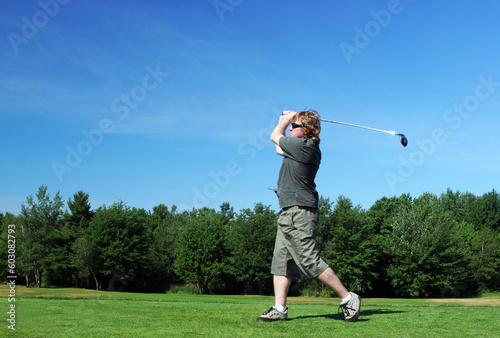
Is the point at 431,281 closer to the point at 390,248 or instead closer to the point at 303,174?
the point at 390,248

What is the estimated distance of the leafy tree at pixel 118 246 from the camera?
57.9 meters

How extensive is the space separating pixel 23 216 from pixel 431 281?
50.6 meters

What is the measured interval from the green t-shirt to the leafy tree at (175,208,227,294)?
56.5 m

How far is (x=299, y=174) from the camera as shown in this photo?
5.84 meters

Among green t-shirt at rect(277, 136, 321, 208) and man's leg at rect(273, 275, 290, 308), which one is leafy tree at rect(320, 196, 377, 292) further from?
green t-shirt at rect(277, 136, 321, 208)

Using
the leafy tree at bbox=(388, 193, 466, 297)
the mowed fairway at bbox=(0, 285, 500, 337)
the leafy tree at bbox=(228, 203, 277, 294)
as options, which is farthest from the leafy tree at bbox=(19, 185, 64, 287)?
the mowed fairway at bbox=(0, 285, 500, 337)

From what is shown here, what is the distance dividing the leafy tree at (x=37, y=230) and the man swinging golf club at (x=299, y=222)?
5441 cm

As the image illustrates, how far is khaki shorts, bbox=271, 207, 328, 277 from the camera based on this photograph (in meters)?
5.65

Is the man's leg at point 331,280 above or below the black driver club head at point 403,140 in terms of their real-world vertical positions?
below

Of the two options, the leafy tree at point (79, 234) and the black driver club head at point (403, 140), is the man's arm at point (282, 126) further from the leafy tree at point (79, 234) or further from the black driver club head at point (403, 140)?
the leafy tree at point (79, 234)

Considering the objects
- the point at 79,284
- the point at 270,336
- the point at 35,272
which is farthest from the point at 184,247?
the point at 270,336

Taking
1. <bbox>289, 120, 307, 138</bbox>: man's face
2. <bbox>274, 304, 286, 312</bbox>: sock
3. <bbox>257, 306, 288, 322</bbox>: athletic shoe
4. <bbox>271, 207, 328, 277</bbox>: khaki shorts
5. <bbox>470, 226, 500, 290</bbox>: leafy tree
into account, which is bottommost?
<bbox>470, 226, 500, 290</bbox>: leafy tree

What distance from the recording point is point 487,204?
79.9 meters

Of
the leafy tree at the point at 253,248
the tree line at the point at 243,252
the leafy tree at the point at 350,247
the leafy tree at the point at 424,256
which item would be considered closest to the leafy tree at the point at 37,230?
the tree line at the point at 243,252
